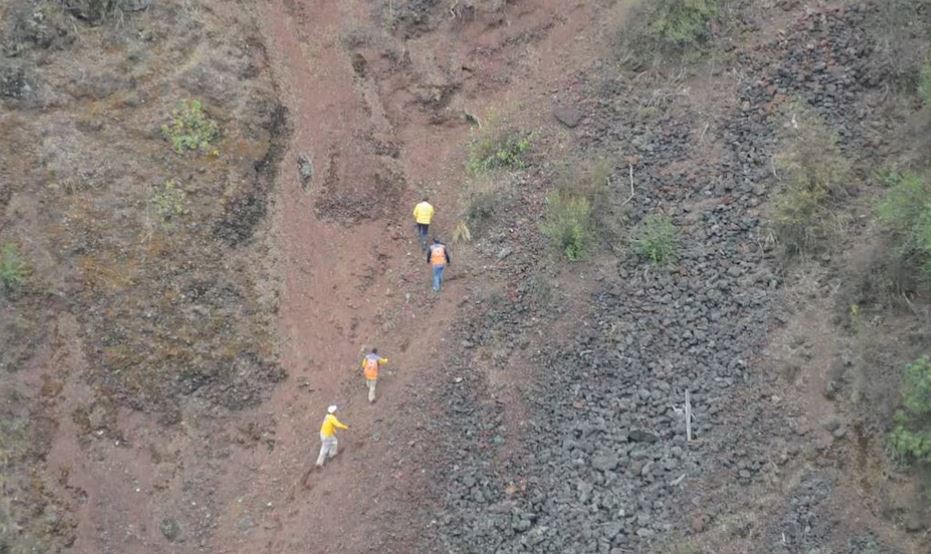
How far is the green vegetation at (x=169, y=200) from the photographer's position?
14.1 meters

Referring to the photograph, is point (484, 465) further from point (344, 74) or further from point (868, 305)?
point (344, 74)

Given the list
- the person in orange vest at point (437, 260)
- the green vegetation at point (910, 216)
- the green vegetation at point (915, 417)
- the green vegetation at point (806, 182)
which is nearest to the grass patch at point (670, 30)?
the green vegetation at point (806, 182)

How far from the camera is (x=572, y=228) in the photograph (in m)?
13.5

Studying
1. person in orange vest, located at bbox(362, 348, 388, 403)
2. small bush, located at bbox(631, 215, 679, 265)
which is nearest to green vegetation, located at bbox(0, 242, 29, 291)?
person in orange vest, located at bbox(362, 348, 388, 403)

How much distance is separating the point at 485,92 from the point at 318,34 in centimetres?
319

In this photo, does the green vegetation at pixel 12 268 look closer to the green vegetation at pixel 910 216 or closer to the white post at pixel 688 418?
the white post at pixel 688 418

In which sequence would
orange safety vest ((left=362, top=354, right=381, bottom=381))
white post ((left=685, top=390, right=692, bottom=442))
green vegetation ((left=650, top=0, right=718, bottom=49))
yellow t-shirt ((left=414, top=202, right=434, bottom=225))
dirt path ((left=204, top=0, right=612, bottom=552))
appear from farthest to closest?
green vegetation ((left=650, top=0, right=718, bottom=49)), yellow t-shirt ((left=414, top=202, right=434, bottom=225)), orange safety vest ((left=362, top=354, right=381, bottom=381)), dirt path ((left=204, top=0, right=612, bottom=552)), white post ((left=685, top=390, right=692, bottom=442))

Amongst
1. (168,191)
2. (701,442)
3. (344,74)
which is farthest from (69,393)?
(701,442)

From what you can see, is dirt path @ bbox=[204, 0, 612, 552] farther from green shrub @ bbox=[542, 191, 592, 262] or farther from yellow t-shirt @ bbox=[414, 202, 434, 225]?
green shrub @ bbox=[542, 191, 592, 262]

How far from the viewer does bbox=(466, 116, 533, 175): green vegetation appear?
15.2 m

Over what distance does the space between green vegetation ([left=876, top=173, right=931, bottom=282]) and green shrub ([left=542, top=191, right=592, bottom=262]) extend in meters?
3.91

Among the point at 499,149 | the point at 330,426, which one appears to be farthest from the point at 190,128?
the point at 330,426

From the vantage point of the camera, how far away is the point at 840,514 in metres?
10.4

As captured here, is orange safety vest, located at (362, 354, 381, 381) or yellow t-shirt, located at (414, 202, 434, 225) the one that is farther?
yellow t-shirt, located at (414, 202, 434, 225)
